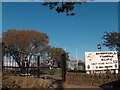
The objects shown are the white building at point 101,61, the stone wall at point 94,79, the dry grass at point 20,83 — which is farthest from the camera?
the white building at point 101,61

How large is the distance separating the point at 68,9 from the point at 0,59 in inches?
133

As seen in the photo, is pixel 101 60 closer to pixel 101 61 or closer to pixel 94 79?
pixel 101 61

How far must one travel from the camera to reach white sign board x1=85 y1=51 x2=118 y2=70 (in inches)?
1257

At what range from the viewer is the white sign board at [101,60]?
31938 mm

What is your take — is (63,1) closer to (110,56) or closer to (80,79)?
(80,79)

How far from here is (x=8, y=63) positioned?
10508mm

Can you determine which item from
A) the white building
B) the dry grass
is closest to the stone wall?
the white building

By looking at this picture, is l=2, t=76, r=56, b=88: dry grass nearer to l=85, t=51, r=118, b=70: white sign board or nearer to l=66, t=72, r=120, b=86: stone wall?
l=66, t=72, r=120, b=86: stone wall

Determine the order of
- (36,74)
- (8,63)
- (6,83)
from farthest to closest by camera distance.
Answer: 1. (36,74)
2. (8,63)
3. (6,83)

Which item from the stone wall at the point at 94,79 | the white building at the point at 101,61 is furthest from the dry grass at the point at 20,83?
the white building at the point at 101,61

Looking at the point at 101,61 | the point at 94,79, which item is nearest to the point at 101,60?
the point at 101,61

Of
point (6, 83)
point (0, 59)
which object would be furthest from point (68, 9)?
point (6, 83)

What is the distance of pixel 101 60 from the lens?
32188 mm

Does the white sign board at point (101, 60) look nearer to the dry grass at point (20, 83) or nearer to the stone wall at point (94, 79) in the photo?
the stone wall at point (94, 79)
